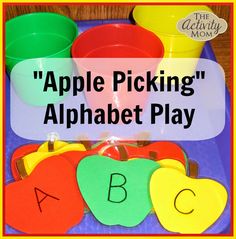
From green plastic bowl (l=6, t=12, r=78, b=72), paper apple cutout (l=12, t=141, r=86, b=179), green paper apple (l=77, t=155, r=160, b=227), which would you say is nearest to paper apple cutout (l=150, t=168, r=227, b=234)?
green paper apple (l=77, t=155, r=160, b=227)

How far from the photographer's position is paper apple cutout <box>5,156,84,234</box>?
638 mm

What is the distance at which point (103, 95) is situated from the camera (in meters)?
0.71

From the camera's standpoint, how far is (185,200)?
2.14 feet

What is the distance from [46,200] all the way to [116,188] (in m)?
0.10

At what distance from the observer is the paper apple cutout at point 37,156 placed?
2.22 ft

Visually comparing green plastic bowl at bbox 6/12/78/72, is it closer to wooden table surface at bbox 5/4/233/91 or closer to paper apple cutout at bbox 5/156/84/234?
wooden table surface at bbox 5/4/233/91

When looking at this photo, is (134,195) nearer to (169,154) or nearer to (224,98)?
(169,154)

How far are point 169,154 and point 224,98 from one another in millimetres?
135

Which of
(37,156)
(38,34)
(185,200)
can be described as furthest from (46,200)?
(38,34)

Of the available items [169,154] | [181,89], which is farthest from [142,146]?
[181,89]

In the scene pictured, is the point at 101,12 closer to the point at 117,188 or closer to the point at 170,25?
the point at 170,25

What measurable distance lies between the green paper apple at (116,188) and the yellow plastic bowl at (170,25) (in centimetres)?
20

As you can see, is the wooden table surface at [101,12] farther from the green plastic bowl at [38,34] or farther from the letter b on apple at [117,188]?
the letter b on apple at [117,188]

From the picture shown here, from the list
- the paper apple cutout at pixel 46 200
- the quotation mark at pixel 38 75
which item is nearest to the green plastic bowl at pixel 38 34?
the quotation mark at pixel 38 75
